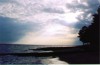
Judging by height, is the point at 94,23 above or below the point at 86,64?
above

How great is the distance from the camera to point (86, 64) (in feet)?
119

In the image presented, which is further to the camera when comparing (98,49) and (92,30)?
(92,30)

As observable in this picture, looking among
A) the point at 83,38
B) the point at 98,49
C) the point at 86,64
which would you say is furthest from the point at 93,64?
the point at 83,38

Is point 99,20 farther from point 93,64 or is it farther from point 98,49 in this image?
point 93,64

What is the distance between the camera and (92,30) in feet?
236

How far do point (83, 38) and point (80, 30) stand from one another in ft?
30.1

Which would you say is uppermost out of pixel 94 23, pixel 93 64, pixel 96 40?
pixel 94 23

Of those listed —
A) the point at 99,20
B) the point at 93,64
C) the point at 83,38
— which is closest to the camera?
the point at 93,64

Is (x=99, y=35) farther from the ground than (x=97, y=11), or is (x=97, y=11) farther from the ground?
(x=97, y=11)

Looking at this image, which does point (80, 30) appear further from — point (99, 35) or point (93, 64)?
point (93, 64)

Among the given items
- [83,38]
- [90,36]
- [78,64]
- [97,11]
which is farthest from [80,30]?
[78,64]

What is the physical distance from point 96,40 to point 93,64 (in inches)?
1319

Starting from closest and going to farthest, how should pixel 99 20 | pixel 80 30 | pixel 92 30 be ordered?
pixel 99 20 < pixel 92 30 < pixel 80 30

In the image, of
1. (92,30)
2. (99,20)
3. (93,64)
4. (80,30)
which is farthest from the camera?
(80,30)
